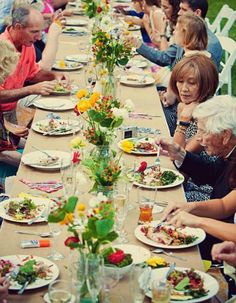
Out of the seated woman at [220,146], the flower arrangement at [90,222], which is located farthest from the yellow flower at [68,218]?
the seated woman at [220,146]

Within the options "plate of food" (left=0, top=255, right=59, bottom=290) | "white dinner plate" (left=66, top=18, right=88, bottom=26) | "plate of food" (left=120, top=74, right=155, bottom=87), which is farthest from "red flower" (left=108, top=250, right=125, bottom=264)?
"white dinner plate" (left=66, top=18, right=88, bottom=26)

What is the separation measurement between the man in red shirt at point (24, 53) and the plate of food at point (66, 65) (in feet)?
0.75

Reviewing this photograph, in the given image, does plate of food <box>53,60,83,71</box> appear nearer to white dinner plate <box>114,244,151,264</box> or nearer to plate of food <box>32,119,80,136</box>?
plate of food <box>32,119,80,136</box>

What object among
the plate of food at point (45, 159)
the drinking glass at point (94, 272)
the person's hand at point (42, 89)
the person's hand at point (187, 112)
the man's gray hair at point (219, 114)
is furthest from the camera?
the person's hand at point (42, 89)

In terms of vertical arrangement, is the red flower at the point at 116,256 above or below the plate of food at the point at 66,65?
above

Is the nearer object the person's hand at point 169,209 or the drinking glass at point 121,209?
the drinking glass at point 121,209

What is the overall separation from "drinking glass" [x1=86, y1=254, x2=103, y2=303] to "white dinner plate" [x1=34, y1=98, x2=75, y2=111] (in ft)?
9.19

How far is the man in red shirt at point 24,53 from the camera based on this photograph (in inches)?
238

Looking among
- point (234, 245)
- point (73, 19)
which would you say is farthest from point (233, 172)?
point (73, 19)

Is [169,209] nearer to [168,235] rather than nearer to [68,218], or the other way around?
[168,235]

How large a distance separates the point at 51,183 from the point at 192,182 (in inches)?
47.0

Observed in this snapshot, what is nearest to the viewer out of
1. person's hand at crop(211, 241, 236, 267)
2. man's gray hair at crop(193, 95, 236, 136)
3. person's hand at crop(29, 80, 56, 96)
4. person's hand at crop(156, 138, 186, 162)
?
person's hand at crop(211, 241, 236, 267)

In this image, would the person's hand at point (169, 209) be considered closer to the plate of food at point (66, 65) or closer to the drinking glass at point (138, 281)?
the drinking glass at point (138, 281)

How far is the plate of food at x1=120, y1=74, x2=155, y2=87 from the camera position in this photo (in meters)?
6.16
